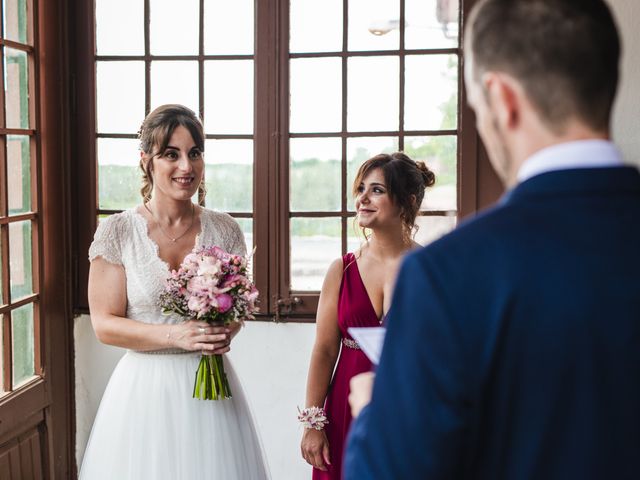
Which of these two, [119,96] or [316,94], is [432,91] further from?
[119,96]

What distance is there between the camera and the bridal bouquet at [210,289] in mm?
2492

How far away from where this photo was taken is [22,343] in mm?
3396

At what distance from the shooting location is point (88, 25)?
3.77 meters

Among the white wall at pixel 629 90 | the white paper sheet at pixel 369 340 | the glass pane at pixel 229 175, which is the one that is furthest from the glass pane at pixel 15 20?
the white paper sheet at pixel 369 340

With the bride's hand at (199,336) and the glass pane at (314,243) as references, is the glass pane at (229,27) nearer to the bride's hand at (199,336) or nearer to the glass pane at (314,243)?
the glass pane at (314,243)

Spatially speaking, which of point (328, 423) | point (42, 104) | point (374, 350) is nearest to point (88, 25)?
point (42, 104)

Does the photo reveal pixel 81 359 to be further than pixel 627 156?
Yes

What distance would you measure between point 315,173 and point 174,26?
2.97ft

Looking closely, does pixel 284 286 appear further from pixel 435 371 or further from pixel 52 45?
pixel 435 371

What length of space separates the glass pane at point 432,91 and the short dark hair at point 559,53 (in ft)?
8.88

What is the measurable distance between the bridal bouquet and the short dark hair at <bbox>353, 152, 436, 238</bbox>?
48cm

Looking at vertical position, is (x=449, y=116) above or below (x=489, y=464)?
above

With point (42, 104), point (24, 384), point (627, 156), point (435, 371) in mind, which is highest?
point (42, 104)

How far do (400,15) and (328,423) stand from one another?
1.84 meters
